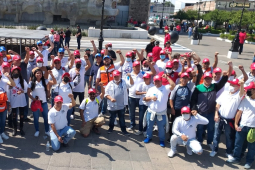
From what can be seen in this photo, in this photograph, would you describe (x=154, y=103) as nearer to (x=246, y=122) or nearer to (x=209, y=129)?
(x=209, y=129)

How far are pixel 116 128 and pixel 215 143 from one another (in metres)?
2.48

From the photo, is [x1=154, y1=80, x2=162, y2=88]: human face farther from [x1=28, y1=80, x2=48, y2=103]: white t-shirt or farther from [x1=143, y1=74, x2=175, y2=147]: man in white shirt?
[x1=28, y1=80, x2=48, y2=103]: white t-shirt

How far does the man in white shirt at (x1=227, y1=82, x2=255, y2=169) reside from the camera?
4.99 metres

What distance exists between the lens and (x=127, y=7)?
41.0 meters

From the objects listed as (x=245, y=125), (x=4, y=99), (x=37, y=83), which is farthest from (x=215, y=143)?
(x=4, y=99)

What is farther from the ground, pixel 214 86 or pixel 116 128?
pixel 214 86

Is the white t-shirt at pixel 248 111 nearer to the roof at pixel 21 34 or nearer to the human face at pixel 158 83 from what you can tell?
the human face at pixel 158 83

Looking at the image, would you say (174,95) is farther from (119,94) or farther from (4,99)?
(4,99)

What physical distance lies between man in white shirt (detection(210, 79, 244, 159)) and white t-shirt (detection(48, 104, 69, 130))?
10.7 feet

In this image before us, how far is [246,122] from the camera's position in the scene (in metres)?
5.05

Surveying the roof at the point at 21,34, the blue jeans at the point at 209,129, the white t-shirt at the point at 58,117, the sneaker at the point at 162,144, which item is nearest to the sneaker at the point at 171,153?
the sneaker at the point at 162,144

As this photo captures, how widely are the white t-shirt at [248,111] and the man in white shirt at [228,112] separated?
11 cm

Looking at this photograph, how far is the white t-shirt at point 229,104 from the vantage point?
17.0 feet

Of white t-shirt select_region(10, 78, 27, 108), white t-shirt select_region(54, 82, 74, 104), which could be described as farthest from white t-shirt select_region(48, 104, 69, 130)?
white t-shirt select_region(10, 78, 27, 108)
